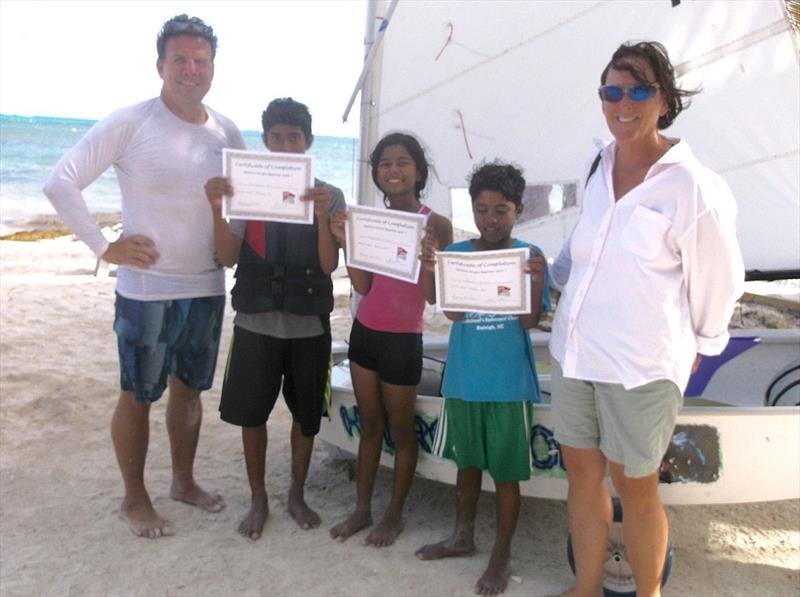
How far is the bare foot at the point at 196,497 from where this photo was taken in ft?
12.2

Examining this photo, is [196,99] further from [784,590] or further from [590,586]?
[784,590]

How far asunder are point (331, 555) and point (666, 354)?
63.5 inches

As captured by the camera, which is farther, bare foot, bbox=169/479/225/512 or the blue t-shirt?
bare foot, bbox=169/479/225/512

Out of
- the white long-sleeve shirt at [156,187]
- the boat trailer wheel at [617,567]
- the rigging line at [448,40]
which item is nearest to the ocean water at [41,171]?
the rigging line at [448,40]

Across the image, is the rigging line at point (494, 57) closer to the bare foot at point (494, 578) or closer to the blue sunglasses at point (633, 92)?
the blue sunglasses at point (633, 92)

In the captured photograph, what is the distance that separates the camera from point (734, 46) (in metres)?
3.79

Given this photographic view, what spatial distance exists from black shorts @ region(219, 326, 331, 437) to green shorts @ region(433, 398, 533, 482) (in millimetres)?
580

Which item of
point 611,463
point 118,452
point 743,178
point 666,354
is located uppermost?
point 743,178

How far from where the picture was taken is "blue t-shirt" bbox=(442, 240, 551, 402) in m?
3.00

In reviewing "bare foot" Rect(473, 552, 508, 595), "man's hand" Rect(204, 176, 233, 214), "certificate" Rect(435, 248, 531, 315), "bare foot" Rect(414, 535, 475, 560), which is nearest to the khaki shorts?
"certificate" Rect(435, 248, 531, 315)

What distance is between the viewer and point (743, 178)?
3975mm

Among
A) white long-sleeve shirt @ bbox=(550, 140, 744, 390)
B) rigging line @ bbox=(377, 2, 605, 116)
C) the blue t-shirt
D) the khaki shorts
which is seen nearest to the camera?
white long-sleeve shirt @ bbox=(550, 140, 744, 390)

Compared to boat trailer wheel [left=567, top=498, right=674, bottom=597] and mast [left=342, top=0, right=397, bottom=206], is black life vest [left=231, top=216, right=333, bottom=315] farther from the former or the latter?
boat trailer wheel [left=567, top=498, right=674, bottom=597]

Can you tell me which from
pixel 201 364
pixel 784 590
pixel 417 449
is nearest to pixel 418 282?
pixel 417 449
